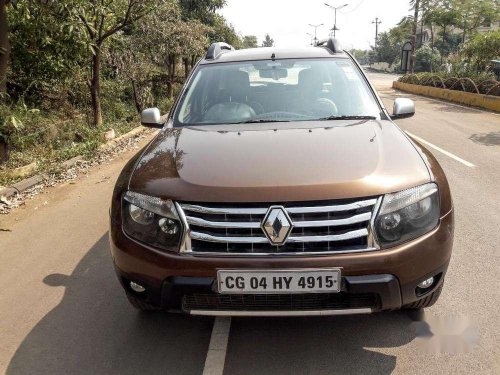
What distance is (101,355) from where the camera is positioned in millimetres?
2660

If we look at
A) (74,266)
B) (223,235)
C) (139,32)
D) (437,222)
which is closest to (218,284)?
(223,235)

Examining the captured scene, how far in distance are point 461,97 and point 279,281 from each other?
690 inches

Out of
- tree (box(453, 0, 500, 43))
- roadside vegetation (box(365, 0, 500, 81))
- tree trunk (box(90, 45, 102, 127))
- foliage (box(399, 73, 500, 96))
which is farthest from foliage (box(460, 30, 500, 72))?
tree trunk (box(90, 45, 102, 127))

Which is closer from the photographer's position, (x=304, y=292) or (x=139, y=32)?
(x=304, y=292)

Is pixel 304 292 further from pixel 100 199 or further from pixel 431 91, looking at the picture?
pixel 431 91

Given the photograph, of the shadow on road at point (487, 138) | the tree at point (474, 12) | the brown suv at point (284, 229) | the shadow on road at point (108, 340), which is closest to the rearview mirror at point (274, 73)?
the brown suv at point (284, 229)

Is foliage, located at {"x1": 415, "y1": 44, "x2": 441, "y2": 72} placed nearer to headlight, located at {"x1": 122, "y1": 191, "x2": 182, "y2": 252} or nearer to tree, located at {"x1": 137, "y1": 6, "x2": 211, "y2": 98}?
tree, located at {"x1": 137, "y1": 6, "x2": 211, "y2": 98}

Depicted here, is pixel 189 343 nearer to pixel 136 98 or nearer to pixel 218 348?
pixel 218 348

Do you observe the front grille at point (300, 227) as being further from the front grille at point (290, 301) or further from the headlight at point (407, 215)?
the front grille at point (290, 301)

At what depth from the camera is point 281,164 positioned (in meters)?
2.47

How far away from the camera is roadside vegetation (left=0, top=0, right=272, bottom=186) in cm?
708

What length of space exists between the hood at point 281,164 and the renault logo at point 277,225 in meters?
0.06

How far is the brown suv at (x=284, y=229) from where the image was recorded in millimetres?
2225

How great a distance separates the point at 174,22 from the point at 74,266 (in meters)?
14.9
